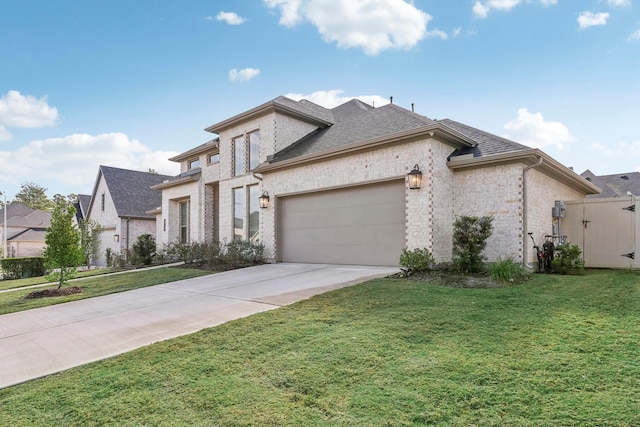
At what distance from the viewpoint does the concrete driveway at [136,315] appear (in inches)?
168

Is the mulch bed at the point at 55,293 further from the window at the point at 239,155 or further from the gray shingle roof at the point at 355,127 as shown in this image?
the window at the point at 239,155

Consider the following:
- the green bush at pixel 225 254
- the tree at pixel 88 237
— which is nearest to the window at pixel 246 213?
the green bush at pixel 225 254

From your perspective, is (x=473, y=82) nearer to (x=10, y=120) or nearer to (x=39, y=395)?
(x=39, y=395)

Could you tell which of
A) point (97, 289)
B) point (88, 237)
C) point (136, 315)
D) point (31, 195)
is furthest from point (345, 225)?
point (31, 195)

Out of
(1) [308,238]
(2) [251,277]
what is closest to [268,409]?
(2) [251,277]

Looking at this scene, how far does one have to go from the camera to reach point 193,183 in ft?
56.8

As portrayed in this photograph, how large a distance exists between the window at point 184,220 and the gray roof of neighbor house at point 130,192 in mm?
5473

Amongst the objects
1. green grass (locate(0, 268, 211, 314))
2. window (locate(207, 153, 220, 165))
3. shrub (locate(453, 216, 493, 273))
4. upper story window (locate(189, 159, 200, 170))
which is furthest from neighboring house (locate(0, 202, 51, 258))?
shrub (locate(453, 216, 493, 273))

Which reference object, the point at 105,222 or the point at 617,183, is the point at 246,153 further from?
the point at 617,183

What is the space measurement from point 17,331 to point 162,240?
14693mm

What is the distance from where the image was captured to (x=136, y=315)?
606 centimetres

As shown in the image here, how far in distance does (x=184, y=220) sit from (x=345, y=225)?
11.0m

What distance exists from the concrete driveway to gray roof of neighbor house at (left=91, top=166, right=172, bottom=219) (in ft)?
50.7

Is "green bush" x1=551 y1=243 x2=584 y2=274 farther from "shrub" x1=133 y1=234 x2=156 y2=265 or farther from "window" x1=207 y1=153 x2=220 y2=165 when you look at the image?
"shrub" x1=133 y1=234 x2=156 y2=265
